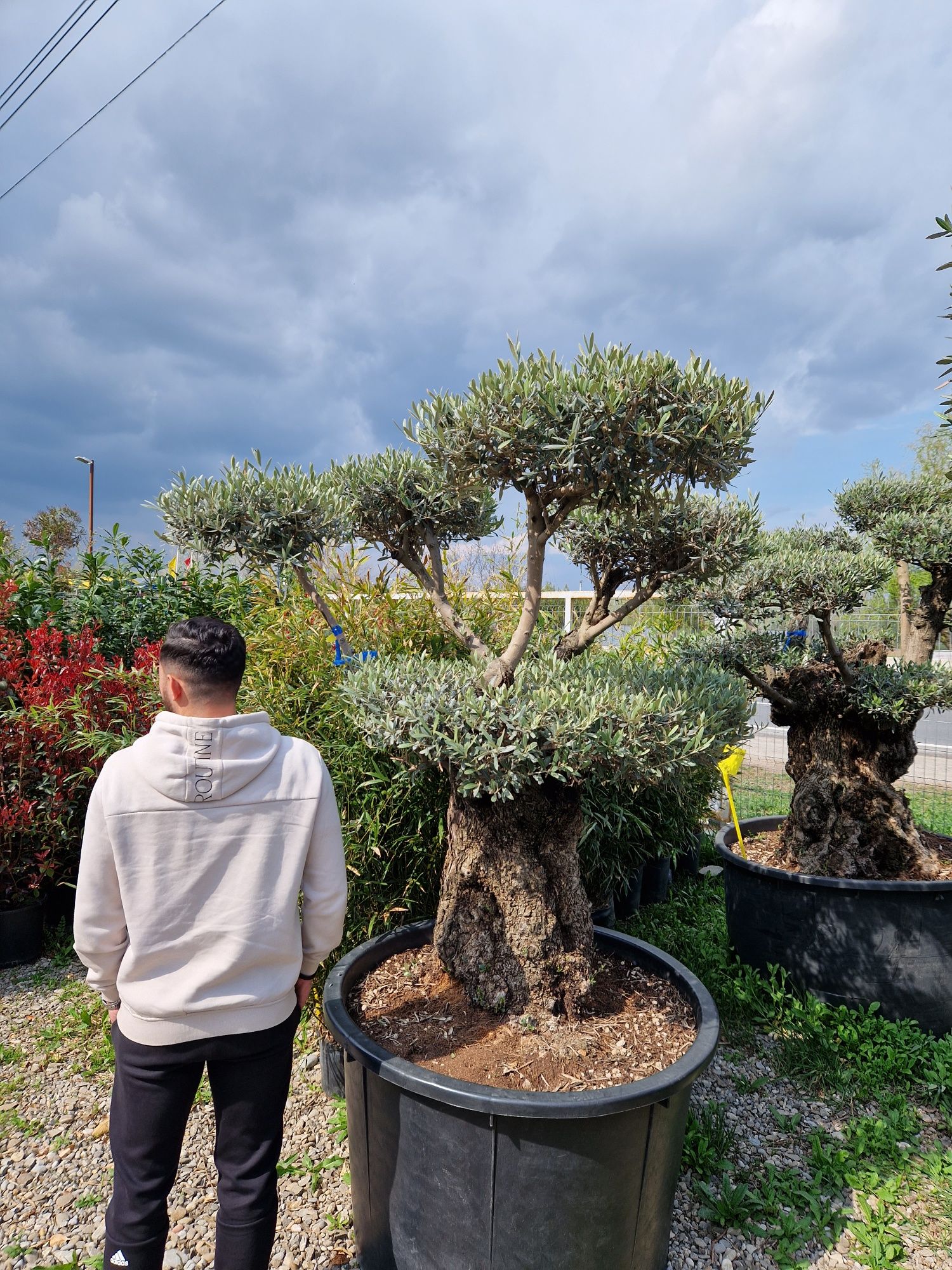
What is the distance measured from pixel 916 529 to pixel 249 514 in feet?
10.4

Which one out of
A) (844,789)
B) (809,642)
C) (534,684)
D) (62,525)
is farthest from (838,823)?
(62,525)

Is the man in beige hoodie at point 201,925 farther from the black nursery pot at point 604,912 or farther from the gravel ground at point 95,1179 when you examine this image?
the black nursery pot at point 604,912

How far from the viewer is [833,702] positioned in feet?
11.0

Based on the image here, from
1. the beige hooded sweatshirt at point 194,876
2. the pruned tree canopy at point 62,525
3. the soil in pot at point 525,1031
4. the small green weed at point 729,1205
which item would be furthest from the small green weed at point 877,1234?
the pruned tree canopy at point 62,525

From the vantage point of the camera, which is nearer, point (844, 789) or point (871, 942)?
point (871, 942)

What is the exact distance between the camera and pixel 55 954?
3.62m

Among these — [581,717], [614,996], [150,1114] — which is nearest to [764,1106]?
[614,996]

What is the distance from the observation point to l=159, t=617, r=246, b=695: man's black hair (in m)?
1.50

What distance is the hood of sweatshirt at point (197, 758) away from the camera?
4.71 ft

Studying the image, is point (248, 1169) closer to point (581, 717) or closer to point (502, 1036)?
point (502, 1036)

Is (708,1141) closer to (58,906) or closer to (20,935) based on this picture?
(20,935)

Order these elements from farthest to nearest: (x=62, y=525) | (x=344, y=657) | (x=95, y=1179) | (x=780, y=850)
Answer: (x=62, y=525) → (x=780, y=850) → (x=344, y=657) → (x=95, y=1179)

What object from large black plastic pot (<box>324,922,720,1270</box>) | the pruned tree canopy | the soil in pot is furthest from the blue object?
the pruned tree canopy

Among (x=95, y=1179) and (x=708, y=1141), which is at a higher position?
(x=708, y=1141)
